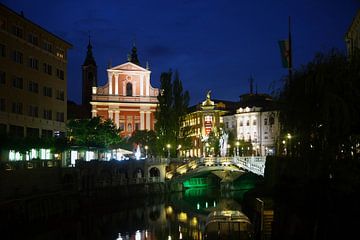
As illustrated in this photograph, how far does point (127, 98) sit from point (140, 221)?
55.7m

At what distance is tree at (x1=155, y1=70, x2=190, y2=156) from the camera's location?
85.6 metres

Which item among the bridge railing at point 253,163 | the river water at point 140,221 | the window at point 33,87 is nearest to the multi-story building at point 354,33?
the bridge railing at point 253,163

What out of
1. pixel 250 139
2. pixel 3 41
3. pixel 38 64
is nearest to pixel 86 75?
pixel 250 139

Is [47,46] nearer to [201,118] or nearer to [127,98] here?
[127,98]

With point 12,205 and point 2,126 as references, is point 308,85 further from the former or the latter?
point 2,126

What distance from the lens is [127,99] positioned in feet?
357

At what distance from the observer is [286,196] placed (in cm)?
3653

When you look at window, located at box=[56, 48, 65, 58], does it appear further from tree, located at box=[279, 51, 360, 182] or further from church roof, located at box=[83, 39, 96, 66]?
church roof, located at box=[83, 39, 96, 66]

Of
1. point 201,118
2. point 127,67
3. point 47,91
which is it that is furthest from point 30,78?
point 201,118

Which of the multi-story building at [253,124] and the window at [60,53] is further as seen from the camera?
the multi-story building at [253,124]

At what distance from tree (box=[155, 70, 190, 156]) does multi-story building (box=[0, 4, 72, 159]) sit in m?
17.3

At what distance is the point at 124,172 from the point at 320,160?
54.1 m

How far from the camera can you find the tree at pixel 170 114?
85.6 meters

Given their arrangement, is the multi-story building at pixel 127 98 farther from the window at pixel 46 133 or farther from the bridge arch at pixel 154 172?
the window at pixel 46 133
